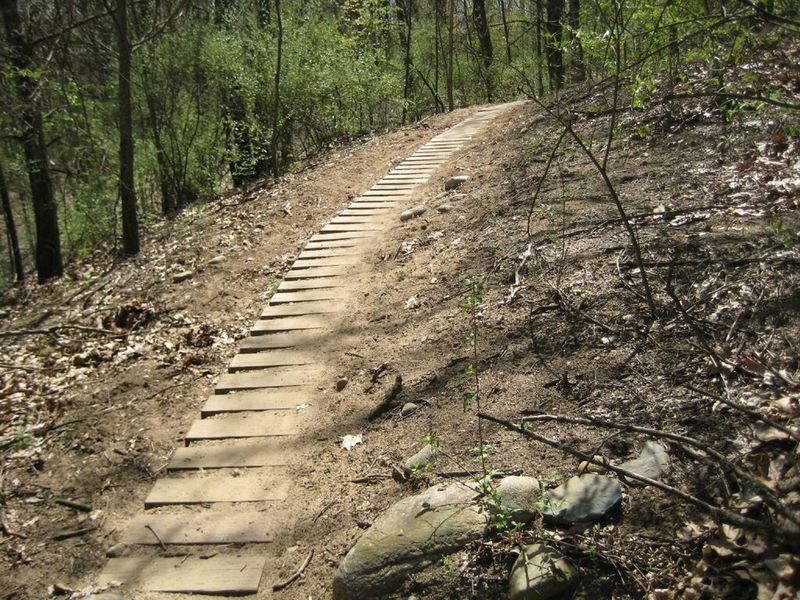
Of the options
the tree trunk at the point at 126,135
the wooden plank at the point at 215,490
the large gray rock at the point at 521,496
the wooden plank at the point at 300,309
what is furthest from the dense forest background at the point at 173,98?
the large gray rock at the point at 521,496

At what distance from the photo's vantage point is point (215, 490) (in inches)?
163

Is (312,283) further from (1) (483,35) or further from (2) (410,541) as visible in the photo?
(1) (483,35)

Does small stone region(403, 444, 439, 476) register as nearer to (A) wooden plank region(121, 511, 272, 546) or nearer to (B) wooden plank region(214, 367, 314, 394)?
(A) wooden plank region(121, 511, 272, 546)

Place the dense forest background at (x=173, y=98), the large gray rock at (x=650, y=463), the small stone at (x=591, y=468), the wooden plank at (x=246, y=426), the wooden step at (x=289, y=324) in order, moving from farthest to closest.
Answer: the dense forest background at (x=173, y=98) < the wooden step at (x=289, y=324) < the wooden plank at (x=246, y=426) < the small stone at (x=591, y=468) < the large gray rock at (x=650, y=463)

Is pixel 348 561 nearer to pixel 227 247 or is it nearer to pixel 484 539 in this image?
pixel 484 539

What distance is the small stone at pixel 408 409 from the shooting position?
13.4ft

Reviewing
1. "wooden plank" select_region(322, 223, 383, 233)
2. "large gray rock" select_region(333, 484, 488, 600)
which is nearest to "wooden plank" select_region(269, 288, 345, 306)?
"wooden plank" select_region(322, 223, 383, 233)

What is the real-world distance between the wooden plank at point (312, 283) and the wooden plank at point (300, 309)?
0.32 meters

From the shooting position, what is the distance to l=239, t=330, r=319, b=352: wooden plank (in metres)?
5.50

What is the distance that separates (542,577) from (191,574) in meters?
1.95

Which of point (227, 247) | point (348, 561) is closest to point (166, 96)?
point (227, 247)

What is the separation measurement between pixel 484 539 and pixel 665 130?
5.09m

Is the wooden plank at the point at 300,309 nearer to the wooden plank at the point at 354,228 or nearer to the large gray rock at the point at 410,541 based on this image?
the wooden plank at the point at 354,228

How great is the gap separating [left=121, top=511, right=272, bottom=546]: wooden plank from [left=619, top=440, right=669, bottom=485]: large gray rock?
195 cm
